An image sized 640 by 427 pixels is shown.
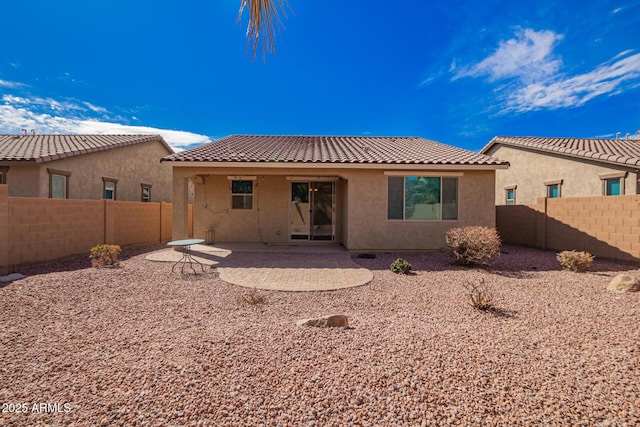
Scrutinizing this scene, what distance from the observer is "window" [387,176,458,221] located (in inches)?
395

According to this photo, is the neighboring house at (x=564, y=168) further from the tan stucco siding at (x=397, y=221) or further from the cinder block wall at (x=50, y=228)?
the cinder block wall at (x=50, y=228)

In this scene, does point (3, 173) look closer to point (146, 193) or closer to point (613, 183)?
point (146, 193)

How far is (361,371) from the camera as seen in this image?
285 cm

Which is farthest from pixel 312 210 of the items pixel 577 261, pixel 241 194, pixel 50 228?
pixel 577 261

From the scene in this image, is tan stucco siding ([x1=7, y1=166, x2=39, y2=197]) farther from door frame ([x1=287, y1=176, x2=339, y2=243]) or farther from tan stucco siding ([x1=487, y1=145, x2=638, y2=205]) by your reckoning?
tan stucco siding ([x1=487, y1=145, x2=638, y2=205])

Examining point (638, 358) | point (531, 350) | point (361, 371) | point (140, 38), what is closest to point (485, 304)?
point (531, 350)

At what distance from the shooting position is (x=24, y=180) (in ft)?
39.4

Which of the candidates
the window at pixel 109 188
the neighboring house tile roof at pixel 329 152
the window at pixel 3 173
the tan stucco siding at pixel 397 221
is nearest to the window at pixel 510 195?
the neighboring house tile roof at pixel 329 152

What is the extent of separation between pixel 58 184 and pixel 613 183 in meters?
24.8

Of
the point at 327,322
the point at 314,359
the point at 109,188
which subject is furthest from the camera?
the point at 109,188

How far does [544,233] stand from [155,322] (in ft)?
44.1

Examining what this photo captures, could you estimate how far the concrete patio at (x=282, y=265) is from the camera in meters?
6.37

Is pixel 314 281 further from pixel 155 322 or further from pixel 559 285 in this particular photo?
pixel 559 285

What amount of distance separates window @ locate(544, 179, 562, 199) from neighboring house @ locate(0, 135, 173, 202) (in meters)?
20.4
